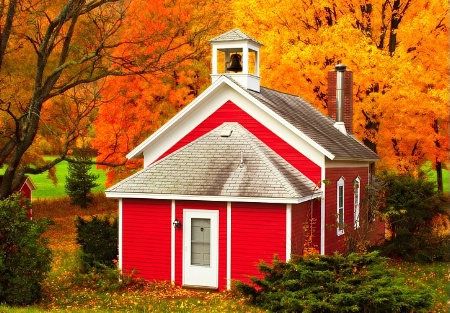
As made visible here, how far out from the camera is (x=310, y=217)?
59.1 ft

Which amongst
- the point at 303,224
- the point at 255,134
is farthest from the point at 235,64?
the point at 303,224

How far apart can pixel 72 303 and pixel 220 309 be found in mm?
3846

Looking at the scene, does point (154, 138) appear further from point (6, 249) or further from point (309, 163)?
point (6, 249)

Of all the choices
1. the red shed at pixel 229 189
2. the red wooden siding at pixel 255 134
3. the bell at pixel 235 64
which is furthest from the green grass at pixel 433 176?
the bell at pixel 235 64

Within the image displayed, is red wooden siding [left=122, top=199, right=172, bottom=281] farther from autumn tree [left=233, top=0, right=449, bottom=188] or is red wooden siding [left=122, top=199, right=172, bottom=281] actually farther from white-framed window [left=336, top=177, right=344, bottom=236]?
autumn tree [left=233, top=0, right=449, bottom=188]

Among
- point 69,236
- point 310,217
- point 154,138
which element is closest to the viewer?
point 310,217

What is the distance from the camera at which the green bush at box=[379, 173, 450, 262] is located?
74.2 feet

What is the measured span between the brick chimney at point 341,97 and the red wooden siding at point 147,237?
357 inches

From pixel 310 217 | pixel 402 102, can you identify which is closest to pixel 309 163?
pixel 310 217

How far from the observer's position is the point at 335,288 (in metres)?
13.5

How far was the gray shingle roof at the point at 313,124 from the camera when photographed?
18773mm

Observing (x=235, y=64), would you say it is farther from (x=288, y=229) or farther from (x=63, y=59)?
(x=288, y=229)

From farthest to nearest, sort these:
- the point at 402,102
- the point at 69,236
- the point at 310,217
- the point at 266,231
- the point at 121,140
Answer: the point at 69,236
the point at 121,140
the point at 402,102
the point at 310,217
the point at 266,231

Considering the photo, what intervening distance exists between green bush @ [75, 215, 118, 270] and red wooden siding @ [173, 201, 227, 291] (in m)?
2.69
